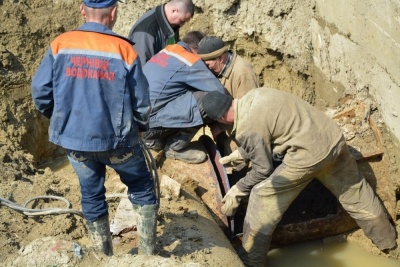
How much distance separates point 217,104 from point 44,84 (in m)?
1.85

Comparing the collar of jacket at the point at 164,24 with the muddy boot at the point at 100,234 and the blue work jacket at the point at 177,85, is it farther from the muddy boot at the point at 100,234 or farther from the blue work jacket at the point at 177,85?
the muddy boot at the point at 100,234

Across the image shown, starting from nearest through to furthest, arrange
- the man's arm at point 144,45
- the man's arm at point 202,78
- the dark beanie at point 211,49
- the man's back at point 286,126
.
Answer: the man's back at point 286,126 → the man's arm at point 202,78 → the dark beanie at point 211,49 → the man's arm at point 144,45

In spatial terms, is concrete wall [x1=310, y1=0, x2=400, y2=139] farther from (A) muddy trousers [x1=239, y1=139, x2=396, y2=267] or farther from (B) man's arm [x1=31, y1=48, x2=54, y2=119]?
(B) man's arm [x1=31, y1=48, x2=54, y2=119]

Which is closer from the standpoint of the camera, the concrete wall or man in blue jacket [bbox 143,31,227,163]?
the concrete wall

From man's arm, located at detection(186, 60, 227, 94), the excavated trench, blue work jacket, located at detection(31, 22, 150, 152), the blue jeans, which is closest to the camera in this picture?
blue work jacket, located at detection(31, 22, 150, 152)

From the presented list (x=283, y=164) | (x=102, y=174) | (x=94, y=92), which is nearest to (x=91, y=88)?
→ (x=94, y=92)

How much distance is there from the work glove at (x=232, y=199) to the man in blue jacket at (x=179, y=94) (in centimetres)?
67

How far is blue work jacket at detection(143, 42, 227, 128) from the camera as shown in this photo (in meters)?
6.27

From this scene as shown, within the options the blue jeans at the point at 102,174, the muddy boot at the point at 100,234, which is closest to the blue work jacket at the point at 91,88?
the blue jeans at the point at 102,174

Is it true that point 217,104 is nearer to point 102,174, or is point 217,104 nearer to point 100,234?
point 102,174

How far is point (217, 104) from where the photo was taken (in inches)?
215

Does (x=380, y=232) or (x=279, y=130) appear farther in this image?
(x=380, y=232)

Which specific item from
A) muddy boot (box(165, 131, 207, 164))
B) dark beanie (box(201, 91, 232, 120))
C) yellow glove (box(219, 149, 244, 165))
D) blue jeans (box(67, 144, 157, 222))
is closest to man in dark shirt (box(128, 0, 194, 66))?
muddy boot (box(165, 131, 207, 164))

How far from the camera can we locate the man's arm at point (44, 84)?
401 centimetres
